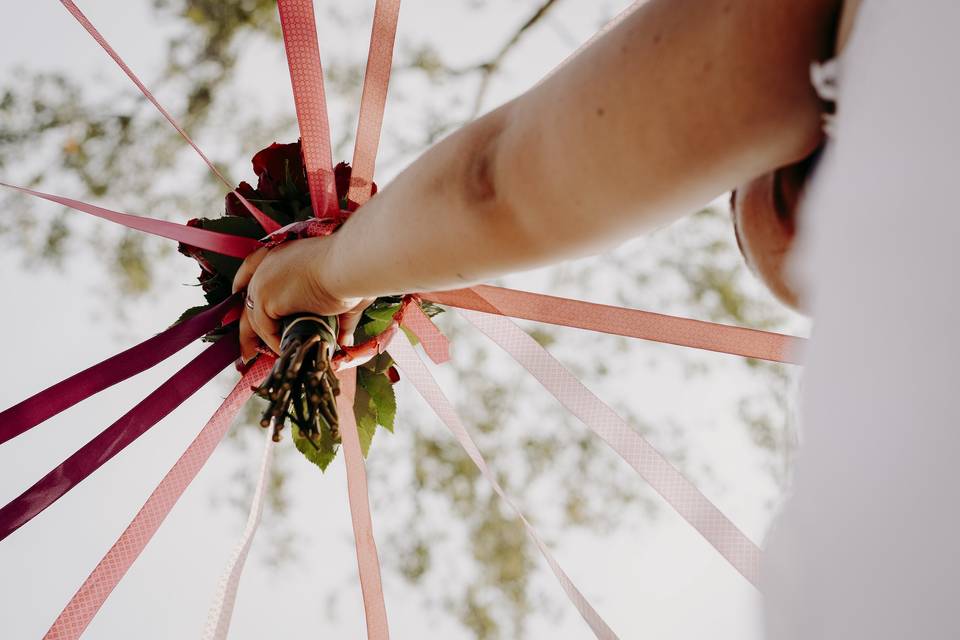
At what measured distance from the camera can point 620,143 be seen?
432 millimetres

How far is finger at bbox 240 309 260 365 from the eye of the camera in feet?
3.45

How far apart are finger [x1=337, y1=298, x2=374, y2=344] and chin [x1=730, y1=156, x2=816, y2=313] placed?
20.1 inches

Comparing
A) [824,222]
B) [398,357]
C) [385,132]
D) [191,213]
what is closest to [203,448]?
[398,357]

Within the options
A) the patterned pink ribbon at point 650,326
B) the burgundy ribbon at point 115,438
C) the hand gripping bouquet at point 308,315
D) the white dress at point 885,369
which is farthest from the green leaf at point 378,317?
the white dress at point 885,369

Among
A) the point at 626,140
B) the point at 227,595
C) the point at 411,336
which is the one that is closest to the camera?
the point at 626,140

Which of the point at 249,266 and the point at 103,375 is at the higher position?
the point at 249,266

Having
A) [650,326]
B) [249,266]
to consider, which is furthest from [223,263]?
[650,326]

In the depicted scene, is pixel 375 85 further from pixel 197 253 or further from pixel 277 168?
pixel 197 253

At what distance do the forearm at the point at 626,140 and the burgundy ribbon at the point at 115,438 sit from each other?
0.65m

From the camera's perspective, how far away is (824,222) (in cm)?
38

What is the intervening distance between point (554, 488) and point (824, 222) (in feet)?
4.80

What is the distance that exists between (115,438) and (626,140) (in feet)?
3.01

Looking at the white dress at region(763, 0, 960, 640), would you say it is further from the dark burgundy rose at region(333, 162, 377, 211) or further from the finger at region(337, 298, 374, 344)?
the dark burgundy rose at region(333, 162, 377, 211)

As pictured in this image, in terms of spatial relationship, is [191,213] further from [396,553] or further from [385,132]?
[396,553]
